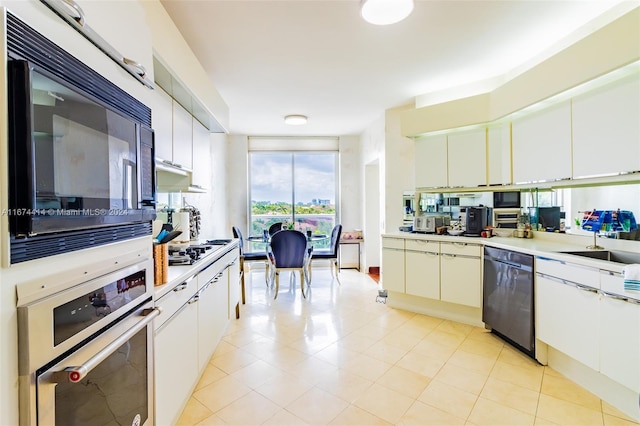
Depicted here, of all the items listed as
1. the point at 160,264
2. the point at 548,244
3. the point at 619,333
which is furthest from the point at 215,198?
the point at 619,333

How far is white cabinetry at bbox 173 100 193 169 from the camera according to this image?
2.34 meters

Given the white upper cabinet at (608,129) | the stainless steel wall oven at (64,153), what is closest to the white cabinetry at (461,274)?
the white upper cabinet at (608,129)

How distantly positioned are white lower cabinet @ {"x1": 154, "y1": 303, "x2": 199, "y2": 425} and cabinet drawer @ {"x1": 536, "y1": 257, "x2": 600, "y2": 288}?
2.53m

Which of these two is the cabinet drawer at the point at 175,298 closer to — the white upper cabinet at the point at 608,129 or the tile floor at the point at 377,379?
the tile floor at the point at 377,379

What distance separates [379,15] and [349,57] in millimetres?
804

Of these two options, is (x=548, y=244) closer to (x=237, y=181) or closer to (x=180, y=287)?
(x=180, y=287)

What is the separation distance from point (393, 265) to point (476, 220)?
105cm

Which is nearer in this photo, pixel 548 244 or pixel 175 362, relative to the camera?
pixel 175 362

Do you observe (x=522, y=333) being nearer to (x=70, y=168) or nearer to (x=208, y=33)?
(x=70, y=168)


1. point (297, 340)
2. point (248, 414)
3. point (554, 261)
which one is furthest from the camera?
point (297, 340)

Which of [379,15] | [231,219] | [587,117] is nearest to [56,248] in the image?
[379,15]

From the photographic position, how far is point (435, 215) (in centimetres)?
386

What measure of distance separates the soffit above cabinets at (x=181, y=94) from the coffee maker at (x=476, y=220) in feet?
9.44

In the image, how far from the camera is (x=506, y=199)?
3.30 metres
